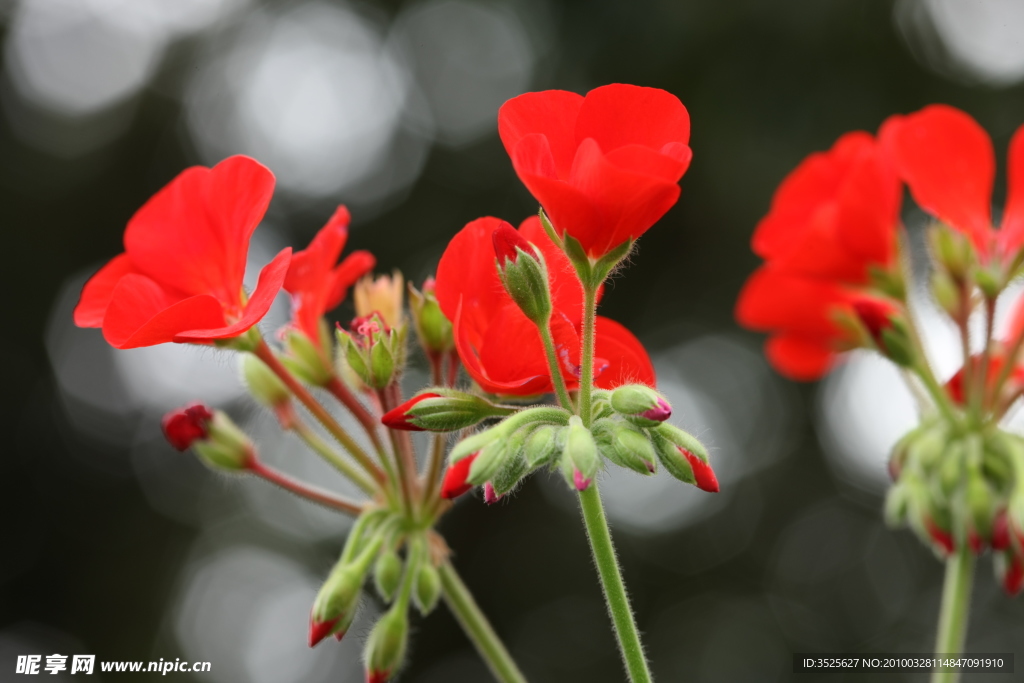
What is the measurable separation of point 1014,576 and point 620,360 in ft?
3.17

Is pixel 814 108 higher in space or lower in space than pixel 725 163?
higher

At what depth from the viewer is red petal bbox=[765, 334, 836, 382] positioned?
2.62m

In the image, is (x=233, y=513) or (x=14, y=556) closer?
(x=14, y=556)

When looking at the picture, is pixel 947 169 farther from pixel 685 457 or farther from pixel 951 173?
pixel 685 457

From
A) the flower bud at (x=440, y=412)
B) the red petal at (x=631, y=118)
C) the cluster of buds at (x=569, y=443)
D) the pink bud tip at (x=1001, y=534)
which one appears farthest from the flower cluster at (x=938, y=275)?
the flower bud at (x=440, y=412)

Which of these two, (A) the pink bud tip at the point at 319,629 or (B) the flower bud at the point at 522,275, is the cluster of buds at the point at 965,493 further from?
(A) the pink bud tip at the point at 319,629

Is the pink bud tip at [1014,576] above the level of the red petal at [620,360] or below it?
below

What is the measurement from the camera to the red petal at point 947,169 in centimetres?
197

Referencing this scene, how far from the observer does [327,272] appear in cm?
167

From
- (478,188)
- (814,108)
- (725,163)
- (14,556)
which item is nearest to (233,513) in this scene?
(14,556)

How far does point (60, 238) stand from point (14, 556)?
12.0 feet

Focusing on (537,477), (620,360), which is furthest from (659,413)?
(537,477)

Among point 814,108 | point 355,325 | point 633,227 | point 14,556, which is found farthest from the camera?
point 14,556

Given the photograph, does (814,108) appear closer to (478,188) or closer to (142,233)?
(478,188)
